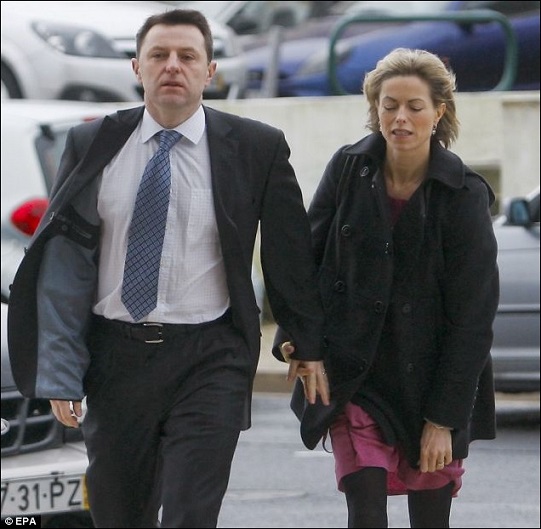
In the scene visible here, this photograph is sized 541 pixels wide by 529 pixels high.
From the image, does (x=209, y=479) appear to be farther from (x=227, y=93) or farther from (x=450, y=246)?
(x=227, y=93)

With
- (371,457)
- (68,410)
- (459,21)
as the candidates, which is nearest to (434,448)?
(371,457)

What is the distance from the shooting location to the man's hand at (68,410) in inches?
182

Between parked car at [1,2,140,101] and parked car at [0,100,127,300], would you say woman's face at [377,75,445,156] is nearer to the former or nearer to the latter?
parked car at [0,100,127,300]

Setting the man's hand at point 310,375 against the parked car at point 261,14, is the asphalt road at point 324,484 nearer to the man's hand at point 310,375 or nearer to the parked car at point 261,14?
the man's hand at point 310,375

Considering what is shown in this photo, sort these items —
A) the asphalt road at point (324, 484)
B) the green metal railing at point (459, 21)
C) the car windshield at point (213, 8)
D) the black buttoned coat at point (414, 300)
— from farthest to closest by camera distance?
1. the car windshield at point (213, 8)
2. the green metal railing at point (459, 21)
3. the asphalt road at point (324, 484)
4. the black buttoned coat at point (414, 300)

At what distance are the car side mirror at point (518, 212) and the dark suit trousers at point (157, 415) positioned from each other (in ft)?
19.8

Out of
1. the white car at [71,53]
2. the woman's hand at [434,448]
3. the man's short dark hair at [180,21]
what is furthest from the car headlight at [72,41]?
the woman's hand at [434,448]

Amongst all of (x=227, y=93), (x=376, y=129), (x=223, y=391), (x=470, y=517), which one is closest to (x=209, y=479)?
(x=223, y=391)

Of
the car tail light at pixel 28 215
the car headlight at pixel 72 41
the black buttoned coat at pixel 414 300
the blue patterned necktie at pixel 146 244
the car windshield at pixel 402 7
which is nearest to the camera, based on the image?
the blue patterned necktie at pixel 146 244

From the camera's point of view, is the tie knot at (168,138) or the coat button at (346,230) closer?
the tie knot at (168,138)

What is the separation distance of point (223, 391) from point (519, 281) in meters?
6.26

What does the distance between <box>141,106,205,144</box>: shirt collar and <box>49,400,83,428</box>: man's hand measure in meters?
0.77

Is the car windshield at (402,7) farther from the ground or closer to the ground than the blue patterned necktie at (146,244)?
closer to the ground

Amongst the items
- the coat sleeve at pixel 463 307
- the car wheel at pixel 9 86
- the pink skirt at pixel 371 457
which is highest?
the coat sleeve at pixel 463 307
